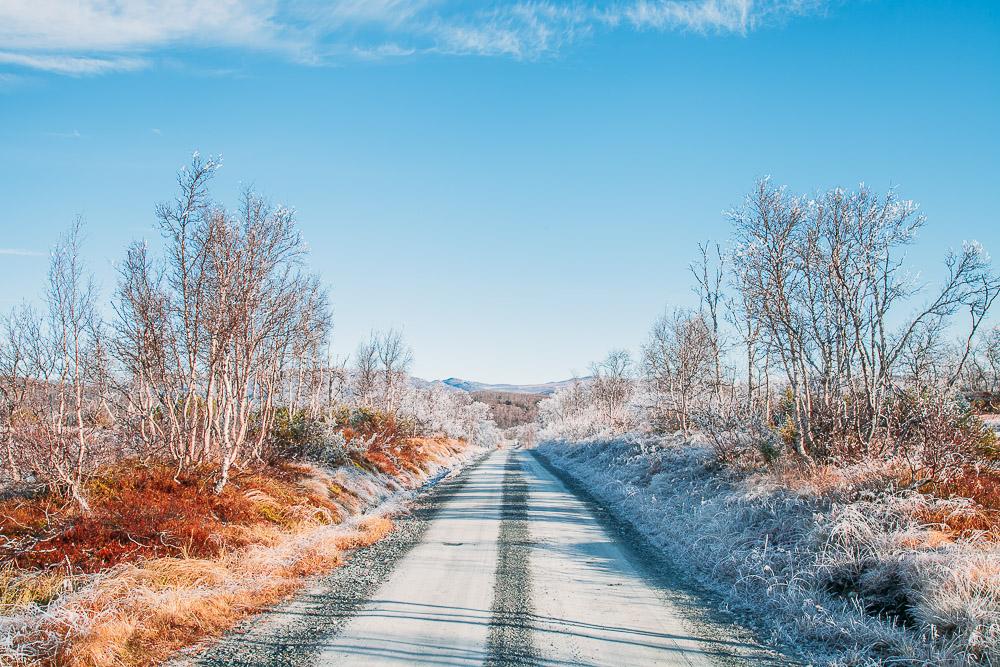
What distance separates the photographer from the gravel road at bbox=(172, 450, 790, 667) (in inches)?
202

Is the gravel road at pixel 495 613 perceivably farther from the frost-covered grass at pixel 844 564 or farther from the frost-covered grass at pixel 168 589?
the frost-covered grass at pixel 844 564

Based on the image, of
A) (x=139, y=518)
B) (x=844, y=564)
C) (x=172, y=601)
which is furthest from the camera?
(x=139, y=518)

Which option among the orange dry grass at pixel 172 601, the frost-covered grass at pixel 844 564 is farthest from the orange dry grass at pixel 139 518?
the frost-covered grass at pixel 844 564

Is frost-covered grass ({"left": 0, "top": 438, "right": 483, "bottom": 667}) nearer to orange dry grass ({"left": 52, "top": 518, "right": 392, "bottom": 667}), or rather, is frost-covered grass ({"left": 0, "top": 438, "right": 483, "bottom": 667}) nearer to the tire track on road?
orange dry grass ({"left": 52, "top": 518, "right": 392, "bottom": 667})

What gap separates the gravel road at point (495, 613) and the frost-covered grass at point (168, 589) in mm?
Answer: 471

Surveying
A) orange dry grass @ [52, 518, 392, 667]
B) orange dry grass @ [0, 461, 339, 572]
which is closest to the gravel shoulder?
orange dry grass @ [52, 518, 392, 667]

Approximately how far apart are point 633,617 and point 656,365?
28.1 metres

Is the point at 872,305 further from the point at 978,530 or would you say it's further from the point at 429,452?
the point at 429,452

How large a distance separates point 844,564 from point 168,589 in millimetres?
8229

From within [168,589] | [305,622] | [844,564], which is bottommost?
[305,622]

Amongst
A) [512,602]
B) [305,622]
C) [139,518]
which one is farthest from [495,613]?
[139,518]

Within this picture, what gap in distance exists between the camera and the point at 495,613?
20.4ft

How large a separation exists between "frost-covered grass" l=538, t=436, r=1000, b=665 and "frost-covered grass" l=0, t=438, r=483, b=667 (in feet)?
19.9

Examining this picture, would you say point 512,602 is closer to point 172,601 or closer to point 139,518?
point 172,601
